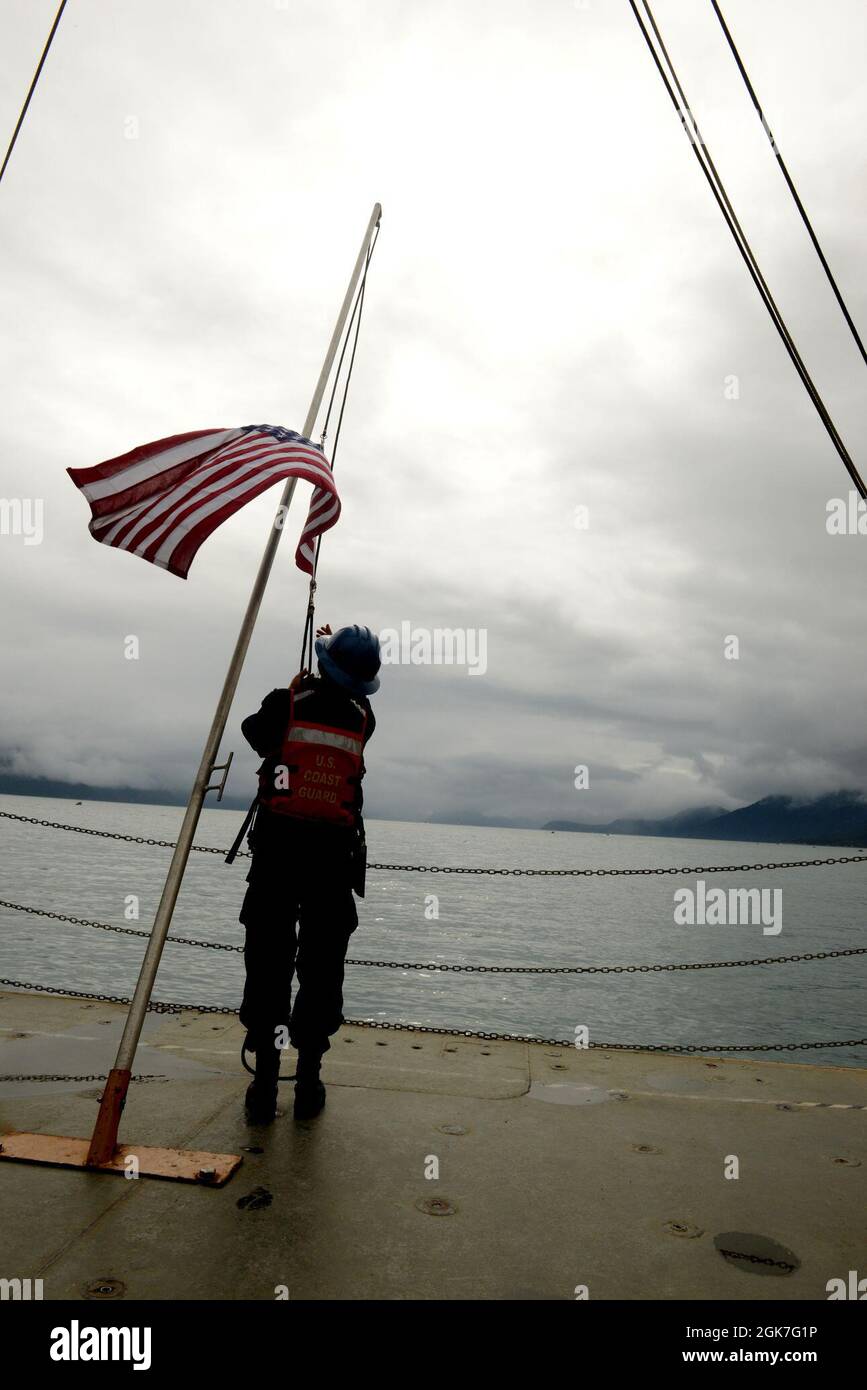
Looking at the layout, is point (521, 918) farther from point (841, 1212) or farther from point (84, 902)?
point (841, 1212)

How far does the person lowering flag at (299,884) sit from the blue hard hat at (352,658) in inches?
6.7

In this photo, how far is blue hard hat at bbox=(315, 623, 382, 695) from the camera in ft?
12.5

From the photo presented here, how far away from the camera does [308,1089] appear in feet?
11.8

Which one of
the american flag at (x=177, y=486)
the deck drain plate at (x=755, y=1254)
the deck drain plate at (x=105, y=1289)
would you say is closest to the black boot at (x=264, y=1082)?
the deck drain plate at (x=105, y=1289)

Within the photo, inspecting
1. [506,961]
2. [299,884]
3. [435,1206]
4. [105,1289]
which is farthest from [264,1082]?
[506,961]

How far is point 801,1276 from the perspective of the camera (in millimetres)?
2432

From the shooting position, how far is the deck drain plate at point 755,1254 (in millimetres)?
2469

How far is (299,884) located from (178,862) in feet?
1.95

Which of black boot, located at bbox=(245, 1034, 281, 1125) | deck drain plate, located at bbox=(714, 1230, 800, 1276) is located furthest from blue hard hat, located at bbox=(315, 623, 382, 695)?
deck drain plate, located at bbox=(714, 1230, 800, 1276)

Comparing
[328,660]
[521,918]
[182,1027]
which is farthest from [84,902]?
[328,660]

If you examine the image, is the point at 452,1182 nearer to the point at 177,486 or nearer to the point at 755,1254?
the point at 755,1254

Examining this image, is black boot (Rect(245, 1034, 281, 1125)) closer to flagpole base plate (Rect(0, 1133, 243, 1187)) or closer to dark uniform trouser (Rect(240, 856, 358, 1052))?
dark uniform trouser (Rect(240, 856, 358, 1052))

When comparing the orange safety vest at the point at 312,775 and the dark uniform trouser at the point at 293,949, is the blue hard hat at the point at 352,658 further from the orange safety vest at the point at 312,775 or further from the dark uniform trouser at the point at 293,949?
the dark uniform trouser at the point at 293,949

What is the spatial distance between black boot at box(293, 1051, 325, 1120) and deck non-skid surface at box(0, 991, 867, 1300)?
0.10m
